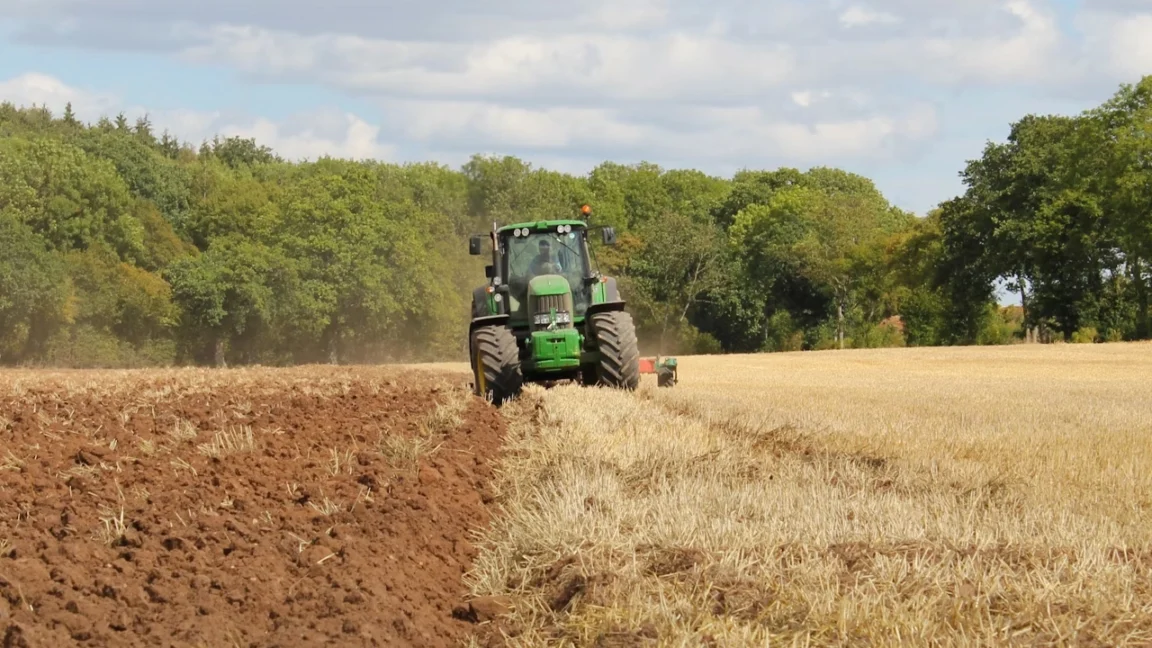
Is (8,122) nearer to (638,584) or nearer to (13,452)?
(13,452)

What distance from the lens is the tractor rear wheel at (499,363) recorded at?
16.5 metres

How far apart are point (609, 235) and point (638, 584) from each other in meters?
12.0

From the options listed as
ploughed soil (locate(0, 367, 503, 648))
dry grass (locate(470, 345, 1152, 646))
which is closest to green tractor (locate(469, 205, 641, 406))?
dry grass (locate(470, 345, 1152, 646))

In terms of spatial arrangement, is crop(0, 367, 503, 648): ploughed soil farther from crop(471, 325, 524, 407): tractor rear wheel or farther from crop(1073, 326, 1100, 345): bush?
crop(1073, 326, 1100, 345): bush

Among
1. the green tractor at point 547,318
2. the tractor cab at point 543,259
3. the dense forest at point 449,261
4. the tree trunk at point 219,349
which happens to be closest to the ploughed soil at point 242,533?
the green tractor at point 547,318

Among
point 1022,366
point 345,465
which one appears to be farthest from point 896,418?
point 1022,366

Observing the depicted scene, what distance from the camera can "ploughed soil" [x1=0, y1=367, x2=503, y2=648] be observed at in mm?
5551

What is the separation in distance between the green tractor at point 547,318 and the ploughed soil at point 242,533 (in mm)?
4444

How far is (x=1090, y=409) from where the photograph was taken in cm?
1661

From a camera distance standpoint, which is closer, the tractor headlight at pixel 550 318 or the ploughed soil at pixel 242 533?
the ploughed soil at pixel 242 533

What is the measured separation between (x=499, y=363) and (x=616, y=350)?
4.86ft

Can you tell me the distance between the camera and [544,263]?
18.4 metres

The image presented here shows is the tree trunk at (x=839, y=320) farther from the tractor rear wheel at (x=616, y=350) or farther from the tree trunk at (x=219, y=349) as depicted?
the tractor rear wheel at (x=616, y=350)

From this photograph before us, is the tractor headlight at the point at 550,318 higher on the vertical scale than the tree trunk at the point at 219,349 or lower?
higher
